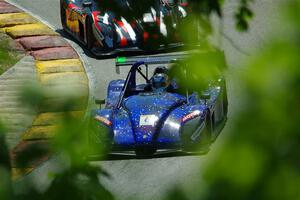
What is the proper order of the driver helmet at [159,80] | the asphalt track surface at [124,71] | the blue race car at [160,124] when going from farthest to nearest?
the driver helmet at [159,80] < the blue race car at [160,124] < the asphalt track surface at [124,71]

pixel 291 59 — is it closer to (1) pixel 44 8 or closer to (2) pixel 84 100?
(2) pixel 84 100

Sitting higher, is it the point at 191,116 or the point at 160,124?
the point at 191,116

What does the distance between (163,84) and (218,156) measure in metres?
11.3

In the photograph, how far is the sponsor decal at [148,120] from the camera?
11367 mm

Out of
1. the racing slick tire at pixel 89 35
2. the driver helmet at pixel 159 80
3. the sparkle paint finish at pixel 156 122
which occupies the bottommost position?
the sparkle paint finish at pixel 156 122

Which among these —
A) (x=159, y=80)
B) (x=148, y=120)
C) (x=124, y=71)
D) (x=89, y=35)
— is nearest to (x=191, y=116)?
(x=148, y=120)

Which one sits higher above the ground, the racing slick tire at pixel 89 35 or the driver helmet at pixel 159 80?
the racing slick tire at pixel 89 35

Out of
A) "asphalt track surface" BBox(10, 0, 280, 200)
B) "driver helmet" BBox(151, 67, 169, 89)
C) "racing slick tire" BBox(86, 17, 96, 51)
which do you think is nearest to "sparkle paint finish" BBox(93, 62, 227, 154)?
"asphalt track surface" BBox(10, 0, 280, 200)

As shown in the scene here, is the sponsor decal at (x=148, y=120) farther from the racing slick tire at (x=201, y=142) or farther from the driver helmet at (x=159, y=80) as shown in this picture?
the driver helmet at (x=159, y=80)

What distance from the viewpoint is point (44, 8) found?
67.1 feet

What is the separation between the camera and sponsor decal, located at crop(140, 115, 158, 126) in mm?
11367

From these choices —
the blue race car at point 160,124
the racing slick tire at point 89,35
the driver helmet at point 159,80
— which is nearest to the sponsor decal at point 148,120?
the blue race car at point 160,124

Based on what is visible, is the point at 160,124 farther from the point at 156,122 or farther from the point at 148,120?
the point at 148,120

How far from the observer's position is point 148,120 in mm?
11406
